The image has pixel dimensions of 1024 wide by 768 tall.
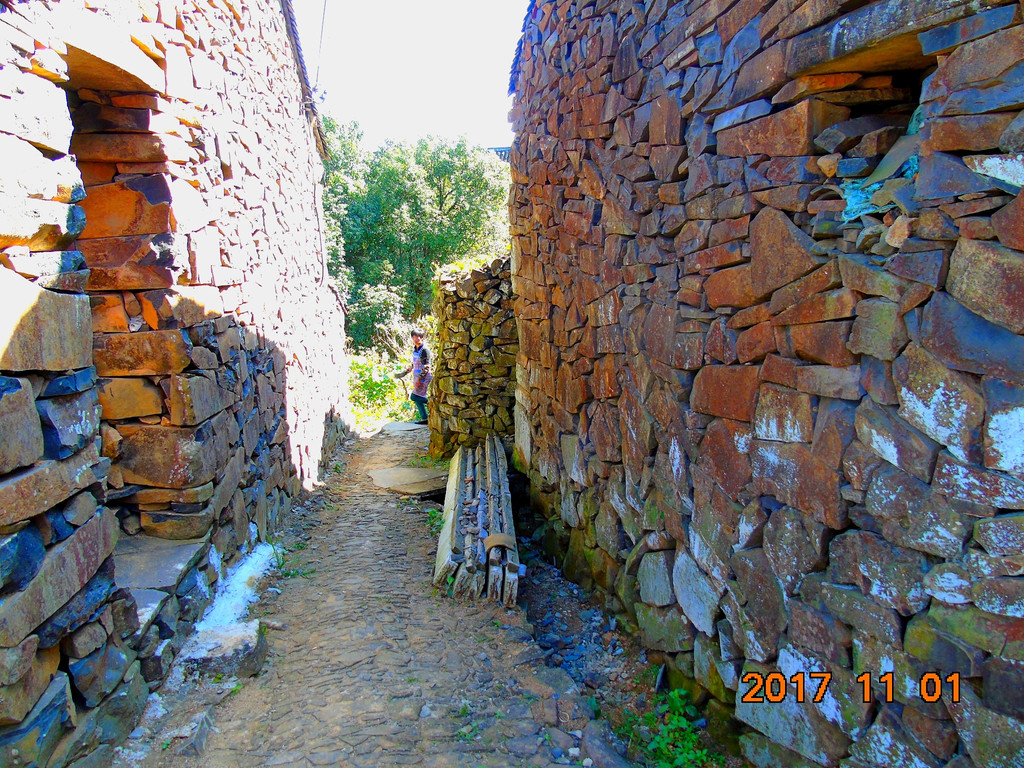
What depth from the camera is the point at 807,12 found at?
7.15 feet

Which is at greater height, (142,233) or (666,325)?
(142,233)

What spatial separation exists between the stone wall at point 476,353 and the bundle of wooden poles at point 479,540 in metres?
1.34

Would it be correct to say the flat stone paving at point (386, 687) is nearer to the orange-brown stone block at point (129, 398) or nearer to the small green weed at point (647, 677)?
the small green weed at point (647, 677)

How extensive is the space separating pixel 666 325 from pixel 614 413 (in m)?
0.97

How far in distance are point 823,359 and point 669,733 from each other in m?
2.02

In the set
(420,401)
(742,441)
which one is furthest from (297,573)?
(420,401)

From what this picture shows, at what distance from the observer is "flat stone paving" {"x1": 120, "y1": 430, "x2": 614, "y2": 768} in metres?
2.73

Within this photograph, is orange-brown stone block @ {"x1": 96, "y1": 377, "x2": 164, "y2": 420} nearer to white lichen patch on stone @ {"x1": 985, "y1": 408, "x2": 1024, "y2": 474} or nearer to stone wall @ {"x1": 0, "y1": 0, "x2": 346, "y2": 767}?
stone wall @ {"x1": 0, "y1": 0, "x2": 346, "y2": 767}

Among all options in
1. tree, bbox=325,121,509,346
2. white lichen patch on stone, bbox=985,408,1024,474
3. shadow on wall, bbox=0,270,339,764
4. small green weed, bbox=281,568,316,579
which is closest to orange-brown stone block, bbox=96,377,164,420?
shadow on wall, bbox=0,270,339,764

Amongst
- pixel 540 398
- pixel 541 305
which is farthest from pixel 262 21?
pixel 540 398

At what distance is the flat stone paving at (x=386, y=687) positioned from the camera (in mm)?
2730

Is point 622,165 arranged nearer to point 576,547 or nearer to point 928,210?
point 928,210

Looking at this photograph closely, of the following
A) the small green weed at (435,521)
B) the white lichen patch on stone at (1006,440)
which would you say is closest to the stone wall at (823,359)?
the white lichen patch on stone at (1006,440)
